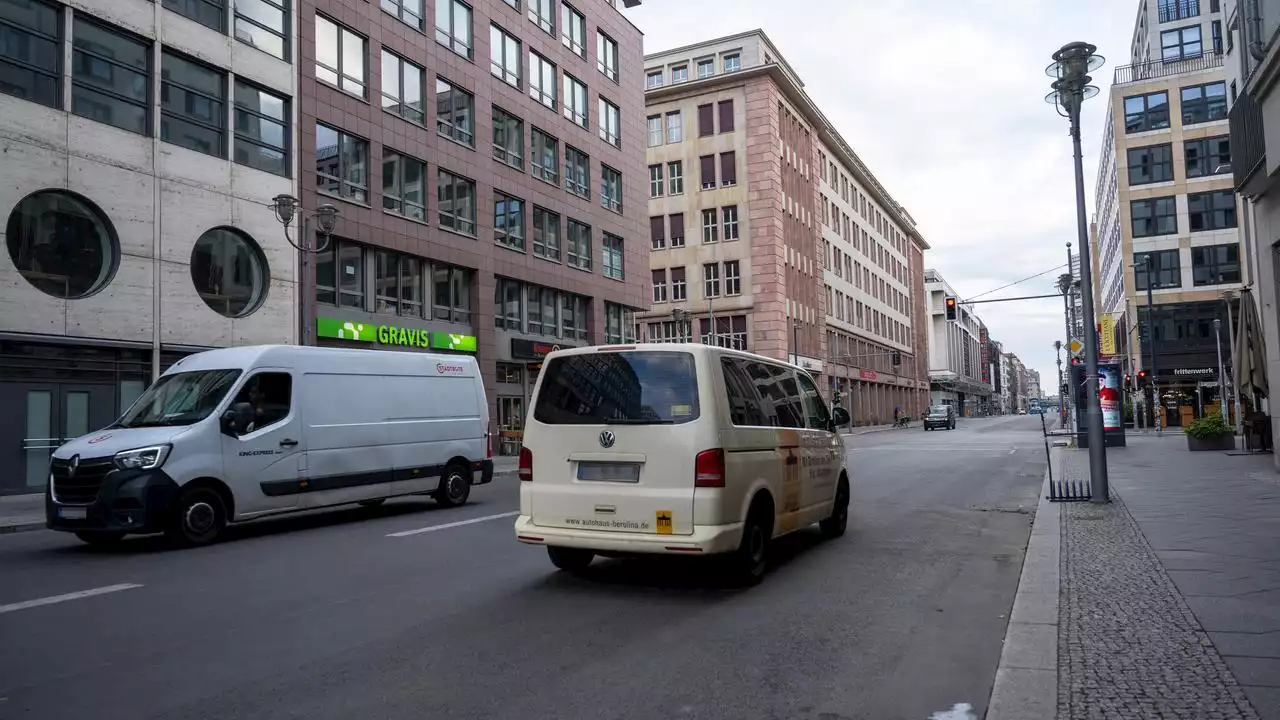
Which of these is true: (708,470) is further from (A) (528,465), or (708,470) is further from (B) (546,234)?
(B) (546,234)

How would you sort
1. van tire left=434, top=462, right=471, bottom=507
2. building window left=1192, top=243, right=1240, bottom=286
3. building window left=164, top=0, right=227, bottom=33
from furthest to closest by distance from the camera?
building window left=1192, top=243, right=1240, bottom=286 → building window left=164, top=0, right=227, bottom=33 → van tire left=434, top=462, right=471, bottom=507

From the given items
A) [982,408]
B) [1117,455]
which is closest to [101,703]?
[1117,455]

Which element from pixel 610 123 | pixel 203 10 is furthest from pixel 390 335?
pixel 610 123

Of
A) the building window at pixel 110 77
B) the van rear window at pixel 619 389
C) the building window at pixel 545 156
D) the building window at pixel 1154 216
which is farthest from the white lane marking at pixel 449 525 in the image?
the building window at pixel 1154 216

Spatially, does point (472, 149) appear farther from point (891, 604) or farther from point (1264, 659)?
point (1264, 659)

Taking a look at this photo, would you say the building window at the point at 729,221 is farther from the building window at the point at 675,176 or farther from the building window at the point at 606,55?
the building window at the point at 606,55

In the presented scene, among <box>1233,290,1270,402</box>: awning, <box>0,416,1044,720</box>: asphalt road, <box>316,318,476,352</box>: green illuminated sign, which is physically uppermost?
<box>316,318,476,352</box>: green illuminated sign

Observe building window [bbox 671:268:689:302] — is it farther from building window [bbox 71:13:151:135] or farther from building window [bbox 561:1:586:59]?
building window [bbox 71:13:151:135]

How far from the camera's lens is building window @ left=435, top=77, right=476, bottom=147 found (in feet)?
101

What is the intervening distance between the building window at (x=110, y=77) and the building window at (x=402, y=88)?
8.39 m

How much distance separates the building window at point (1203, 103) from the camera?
54.2 m

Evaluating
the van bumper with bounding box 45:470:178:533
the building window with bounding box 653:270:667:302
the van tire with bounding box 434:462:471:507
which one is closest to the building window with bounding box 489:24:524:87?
the van tire with bounding box 434:462:471:507

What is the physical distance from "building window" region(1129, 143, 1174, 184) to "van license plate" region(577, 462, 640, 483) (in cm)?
5882

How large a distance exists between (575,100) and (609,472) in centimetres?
3361
